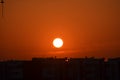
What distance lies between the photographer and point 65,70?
79.0 meters

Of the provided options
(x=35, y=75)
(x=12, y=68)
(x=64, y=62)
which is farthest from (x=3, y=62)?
(x=64, y=62)

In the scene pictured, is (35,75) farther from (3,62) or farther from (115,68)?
(115,68)

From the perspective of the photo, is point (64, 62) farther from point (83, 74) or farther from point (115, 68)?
point (115, 68)

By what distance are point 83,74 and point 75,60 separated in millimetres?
5292

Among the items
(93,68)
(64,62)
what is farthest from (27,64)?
(93,68)

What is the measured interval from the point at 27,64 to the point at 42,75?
4.60 meters

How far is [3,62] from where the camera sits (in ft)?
273

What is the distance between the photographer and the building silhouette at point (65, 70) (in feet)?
256

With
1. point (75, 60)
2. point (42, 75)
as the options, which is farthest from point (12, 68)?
point (75, 60)

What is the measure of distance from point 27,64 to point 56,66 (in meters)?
6.70

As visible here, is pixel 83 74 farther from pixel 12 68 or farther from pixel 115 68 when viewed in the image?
pixel 12 68

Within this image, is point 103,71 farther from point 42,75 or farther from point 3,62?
point 3,62

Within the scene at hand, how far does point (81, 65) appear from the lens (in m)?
80.0

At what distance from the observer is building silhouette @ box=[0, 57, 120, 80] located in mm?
77938
